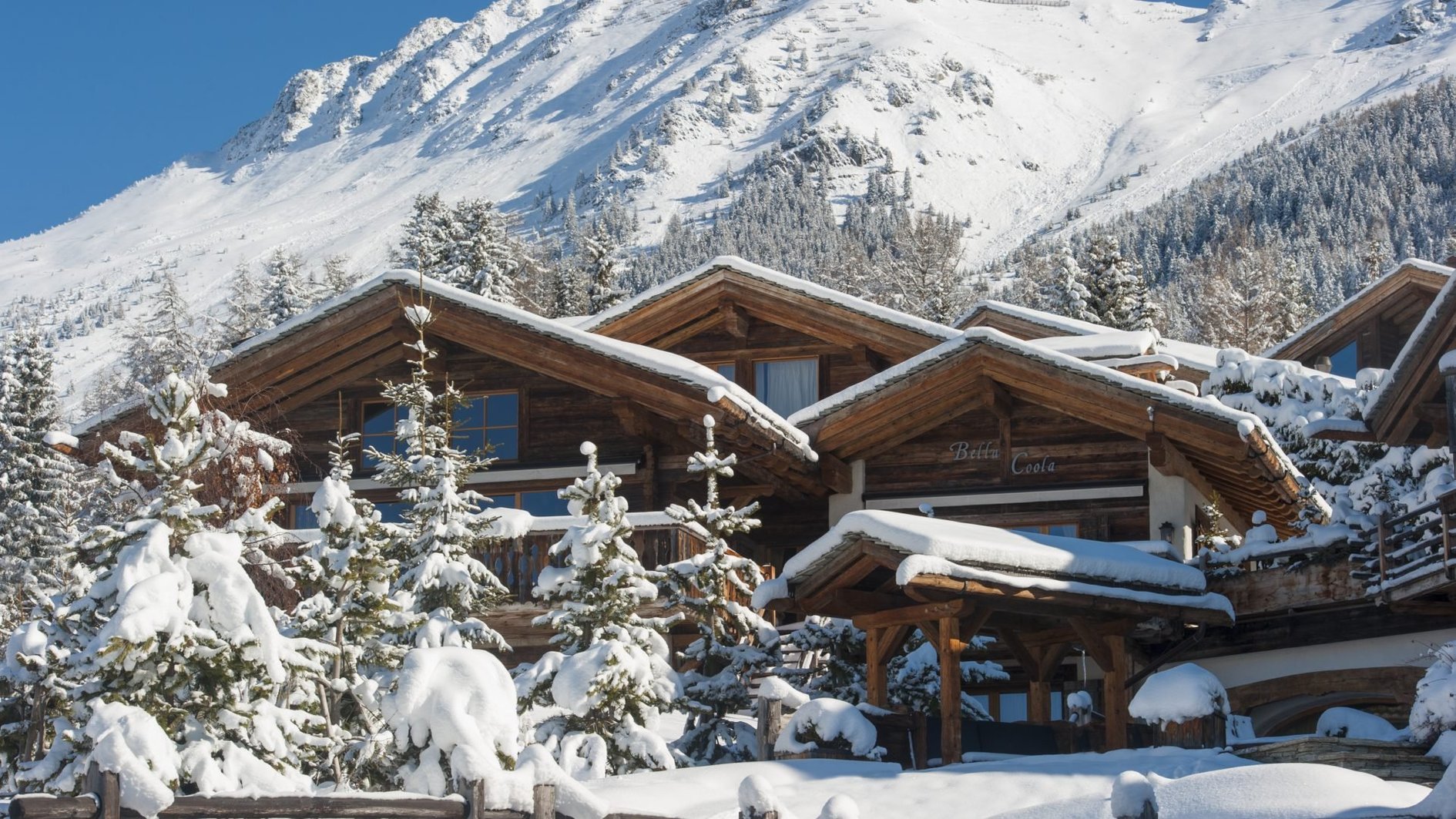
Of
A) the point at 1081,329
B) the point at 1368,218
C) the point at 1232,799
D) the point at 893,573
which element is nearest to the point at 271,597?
the point at 893,573

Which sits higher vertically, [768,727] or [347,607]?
[347,607]

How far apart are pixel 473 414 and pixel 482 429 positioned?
0.35 m

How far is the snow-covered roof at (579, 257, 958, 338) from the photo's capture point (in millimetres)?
27188

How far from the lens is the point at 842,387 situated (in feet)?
92.6

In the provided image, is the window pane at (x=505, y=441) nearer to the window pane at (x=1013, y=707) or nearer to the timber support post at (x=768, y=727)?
the window pane at (x=1013, y=707)

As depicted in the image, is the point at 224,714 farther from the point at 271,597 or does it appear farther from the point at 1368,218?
the point at 1368,218

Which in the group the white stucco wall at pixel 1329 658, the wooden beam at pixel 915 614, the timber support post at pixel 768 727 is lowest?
the timber support post at pixel 768 727

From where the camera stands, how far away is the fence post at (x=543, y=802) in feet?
36.7

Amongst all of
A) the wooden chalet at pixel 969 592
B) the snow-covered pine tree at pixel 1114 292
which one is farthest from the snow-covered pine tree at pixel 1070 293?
the wooden chalet at pixel 969 592

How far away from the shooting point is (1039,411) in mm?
24781

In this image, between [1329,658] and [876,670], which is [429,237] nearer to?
[1329,658]

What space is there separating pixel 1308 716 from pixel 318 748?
12656 mm

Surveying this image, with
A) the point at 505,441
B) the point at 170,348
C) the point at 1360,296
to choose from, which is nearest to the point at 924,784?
the point at 505,441

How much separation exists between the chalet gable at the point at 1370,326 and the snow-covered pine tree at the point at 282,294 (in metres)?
30.9
